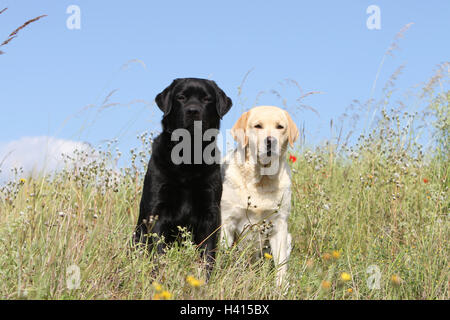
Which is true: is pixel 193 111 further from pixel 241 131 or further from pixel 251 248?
pixel 251 248

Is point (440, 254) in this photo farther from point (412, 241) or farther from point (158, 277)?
point (158, 277)

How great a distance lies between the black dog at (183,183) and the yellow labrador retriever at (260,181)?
0.47 feet

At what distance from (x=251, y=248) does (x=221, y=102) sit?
1.31 metres

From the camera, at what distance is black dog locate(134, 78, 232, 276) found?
153 inches

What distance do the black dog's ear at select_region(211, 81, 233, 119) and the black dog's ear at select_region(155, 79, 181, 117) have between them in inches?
14.6

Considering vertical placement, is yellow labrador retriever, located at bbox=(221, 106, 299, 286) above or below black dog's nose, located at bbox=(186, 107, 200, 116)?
Answer: below

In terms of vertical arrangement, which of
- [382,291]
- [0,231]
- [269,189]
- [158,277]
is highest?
[269,189]

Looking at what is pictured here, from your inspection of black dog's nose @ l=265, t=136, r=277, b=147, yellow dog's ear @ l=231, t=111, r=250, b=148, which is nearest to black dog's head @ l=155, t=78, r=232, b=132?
yellow dog's ear @ l=231, t=111, r=250, b=148

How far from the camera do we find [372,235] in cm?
435

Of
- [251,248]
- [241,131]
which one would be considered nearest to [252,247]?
[251,248]

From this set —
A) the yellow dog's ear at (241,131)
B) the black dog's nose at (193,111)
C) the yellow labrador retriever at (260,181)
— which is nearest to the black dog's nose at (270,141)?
the yellow labrador retriever at (260,181)

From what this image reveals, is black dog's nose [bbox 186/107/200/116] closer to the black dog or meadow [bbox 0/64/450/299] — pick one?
the black dog
